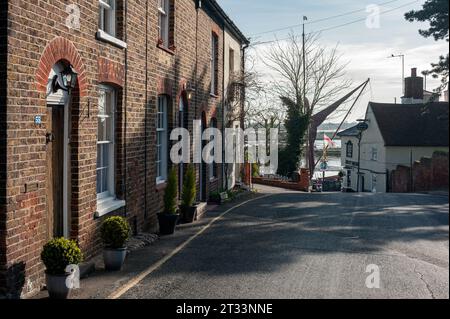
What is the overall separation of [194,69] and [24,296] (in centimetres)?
1134

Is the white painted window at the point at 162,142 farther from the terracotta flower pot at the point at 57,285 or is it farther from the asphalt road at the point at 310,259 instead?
the terracotta flower pot at the point at 57,285

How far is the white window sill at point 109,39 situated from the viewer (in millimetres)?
9562

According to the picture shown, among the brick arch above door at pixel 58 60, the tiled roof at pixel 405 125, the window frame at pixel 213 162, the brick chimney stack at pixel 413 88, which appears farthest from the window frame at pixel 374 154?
the brick arch above door at pixel 58 60

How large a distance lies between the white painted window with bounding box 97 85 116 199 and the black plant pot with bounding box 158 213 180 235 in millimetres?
1905

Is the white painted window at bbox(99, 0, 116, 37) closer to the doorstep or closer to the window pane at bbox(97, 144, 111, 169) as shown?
the window pane at bbox(97, 144, 111, 169)

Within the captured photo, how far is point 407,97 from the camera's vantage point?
158ft

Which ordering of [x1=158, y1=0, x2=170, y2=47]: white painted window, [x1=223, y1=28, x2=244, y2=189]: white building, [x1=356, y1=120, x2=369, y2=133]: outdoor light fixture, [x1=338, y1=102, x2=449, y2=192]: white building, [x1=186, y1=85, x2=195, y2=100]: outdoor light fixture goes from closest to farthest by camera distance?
[x1=158, y1=0, x2=170, y2=47]: white painted window < [x1=186, y1=85, x2=195, y2=100]: outdoor light fixture < [x1=223, y1=28, x2=244, y2=189]: white building < [x1=338, y1=102, x2=449, y2=192]: white building < [x1=356, y1=120, x2=369, y2=133]: outdoor light fixture

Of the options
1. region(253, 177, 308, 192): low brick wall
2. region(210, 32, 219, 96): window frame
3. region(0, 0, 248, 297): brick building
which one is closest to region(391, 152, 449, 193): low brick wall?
region(253, 177, 308, 192): low brick wall

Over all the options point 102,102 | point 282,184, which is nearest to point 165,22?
point 102,102

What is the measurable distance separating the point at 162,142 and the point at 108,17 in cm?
441

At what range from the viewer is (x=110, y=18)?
1064cm

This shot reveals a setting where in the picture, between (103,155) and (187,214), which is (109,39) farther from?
(187,214)

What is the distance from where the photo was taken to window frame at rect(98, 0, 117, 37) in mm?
10344
